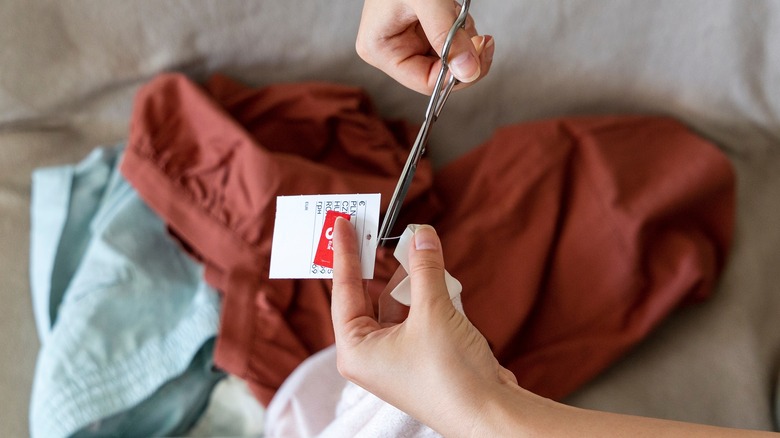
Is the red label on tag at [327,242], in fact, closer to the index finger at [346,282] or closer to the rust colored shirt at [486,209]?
the index finger at [346,282]

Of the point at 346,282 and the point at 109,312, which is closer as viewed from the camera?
the point at 346,282

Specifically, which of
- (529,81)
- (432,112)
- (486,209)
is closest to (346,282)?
(432,112)

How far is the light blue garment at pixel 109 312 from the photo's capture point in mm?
659

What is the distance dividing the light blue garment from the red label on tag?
296 millimetres

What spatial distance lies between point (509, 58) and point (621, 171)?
0.18 meters

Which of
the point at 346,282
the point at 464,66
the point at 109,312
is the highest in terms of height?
the point at 464,66

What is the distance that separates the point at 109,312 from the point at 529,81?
54 centimetres

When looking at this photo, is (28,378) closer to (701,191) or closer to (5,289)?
(5,289)

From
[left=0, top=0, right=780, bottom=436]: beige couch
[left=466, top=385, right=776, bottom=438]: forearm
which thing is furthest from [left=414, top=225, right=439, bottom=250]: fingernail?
[left=0, top=0, right=780, bottom=436]: beige couch

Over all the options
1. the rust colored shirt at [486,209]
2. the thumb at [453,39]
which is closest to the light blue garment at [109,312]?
the rust colored shirt at [486,209]

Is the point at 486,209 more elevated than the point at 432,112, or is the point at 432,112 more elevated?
the point at 432,112

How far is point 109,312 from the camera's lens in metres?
0.70

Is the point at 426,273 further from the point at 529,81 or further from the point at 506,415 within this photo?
the point at 529,81

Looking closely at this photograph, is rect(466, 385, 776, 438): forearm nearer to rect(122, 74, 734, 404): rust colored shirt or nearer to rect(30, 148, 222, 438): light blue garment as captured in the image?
rect(122, 74, 734, 404): rust colored shirt
